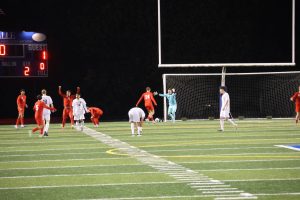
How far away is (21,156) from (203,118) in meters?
18.8

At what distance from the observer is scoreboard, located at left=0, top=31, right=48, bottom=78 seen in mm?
29297

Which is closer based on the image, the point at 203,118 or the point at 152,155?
the point at 152,155

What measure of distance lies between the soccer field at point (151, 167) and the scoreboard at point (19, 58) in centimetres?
663

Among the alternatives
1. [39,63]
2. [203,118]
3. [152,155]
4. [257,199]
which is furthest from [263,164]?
[203,118]

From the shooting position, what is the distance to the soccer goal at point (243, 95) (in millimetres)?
34719

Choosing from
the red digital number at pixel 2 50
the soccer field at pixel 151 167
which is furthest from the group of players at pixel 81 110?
the red digital number at pixel 2 50

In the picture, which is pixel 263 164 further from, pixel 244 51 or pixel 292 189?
pixel 244 51

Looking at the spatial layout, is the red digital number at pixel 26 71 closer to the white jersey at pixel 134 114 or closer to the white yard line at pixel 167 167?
the white jersey at pixel 134 114

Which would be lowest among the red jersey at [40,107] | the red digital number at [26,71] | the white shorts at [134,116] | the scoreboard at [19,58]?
the white shorts at [134,116]

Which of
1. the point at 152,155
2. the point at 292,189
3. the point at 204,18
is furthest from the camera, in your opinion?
the point at 204,18

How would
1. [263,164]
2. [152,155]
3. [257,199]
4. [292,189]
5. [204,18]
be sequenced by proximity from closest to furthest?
1. [257,199]
2. [292,189]
3. [263,164]
4. [152,155]
5. [204,18]

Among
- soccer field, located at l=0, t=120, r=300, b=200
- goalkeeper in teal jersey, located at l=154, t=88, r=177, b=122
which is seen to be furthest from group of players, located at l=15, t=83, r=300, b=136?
soccer field, located at l=0, t=120, r=300, b=200

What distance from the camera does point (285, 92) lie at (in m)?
34.9

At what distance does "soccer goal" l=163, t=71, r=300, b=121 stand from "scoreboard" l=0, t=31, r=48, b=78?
773 cm
